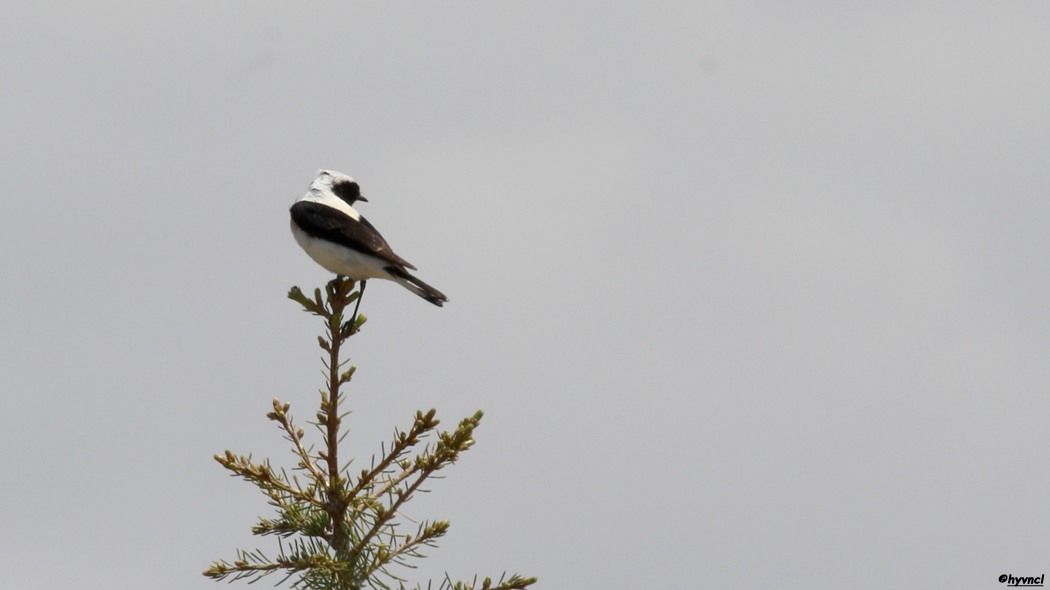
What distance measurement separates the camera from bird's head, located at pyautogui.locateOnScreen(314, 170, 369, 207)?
1195 cm

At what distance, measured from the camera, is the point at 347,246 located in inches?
383

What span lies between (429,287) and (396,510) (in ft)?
12.3

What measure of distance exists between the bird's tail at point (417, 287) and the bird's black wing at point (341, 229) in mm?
94

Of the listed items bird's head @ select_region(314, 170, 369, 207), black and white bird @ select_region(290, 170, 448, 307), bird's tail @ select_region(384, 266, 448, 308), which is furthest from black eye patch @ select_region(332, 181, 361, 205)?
bird's tail @ select_region(384, 266, 448, 308)

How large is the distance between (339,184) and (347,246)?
2519mm

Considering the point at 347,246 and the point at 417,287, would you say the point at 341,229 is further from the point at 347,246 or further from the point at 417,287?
the point at 417,287

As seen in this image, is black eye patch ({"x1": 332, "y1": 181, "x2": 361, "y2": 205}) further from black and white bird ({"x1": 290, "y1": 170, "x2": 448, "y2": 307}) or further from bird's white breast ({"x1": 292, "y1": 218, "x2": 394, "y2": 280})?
bird's white breast ({"x1": 292, "y1": 218, "x2": 394, "y2": 280})

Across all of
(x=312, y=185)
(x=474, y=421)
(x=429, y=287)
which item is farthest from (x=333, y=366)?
(x=312, y=185)

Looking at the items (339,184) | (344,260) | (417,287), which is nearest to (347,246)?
(344,260)

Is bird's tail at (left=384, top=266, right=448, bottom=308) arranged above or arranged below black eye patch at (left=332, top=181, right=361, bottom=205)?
below

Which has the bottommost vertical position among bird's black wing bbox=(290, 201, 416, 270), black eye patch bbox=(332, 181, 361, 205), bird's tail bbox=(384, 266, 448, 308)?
bird's tail bbox=(384, 266, 448, 308)

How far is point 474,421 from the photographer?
233 inches

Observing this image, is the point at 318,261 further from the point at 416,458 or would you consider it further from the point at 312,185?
the point at 416,458

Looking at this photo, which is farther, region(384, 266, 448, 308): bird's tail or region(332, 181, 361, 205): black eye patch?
region(332, 181, 361, 205): black eye patch
